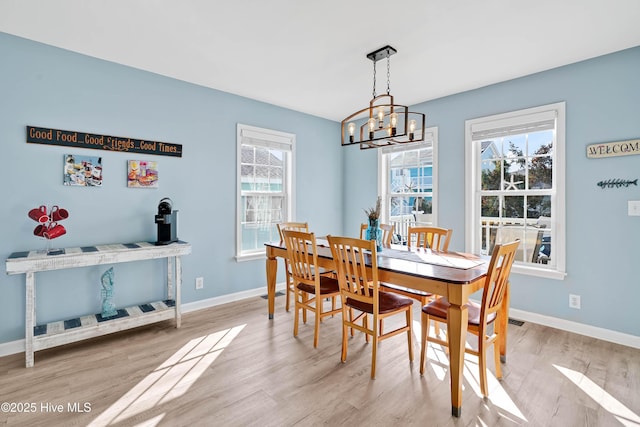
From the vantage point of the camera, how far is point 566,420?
1893 millimetres

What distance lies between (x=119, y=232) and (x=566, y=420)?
3.88m

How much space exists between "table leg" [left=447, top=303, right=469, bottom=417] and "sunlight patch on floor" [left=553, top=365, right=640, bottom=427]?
94cm

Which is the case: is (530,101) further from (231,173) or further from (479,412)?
(231,173)

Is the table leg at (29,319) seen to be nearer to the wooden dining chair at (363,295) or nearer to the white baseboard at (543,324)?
the white baseboard at (543,324)

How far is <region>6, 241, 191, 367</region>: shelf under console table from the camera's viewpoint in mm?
2486

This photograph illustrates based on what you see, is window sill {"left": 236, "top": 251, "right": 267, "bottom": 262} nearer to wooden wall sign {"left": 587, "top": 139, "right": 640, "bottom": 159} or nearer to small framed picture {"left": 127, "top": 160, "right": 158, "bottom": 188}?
small framed picture {"left": 127, "top": 160, "right": 158, "bottom": 188}

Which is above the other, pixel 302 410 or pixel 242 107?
pixel 242 107

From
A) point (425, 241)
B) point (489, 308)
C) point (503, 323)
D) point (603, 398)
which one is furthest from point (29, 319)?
point (603, 398)

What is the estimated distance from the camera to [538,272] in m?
3.38

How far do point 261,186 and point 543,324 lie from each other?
12.1 ft

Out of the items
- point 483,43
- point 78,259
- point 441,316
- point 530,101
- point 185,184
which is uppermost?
point 483,43

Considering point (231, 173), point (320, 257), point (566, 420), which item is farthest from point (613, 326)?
point (231, 173)

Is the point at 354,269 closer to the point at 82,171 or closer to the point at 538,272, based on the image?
the point at 538,272

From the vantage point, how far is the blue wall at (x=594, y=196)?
2.88 m
